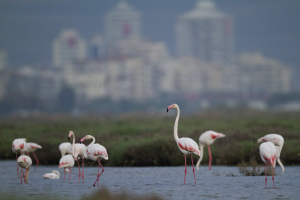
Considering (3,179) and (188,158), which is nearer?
(3,179)

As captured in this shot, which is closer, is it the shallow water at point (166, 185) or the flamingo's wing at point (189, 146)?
the shallow water at point (166, 185)

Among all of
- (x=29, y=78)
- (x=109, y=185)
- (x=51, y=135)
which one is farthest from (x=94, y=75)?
(x=109, y=185)

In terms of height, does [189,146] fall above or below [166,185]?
above

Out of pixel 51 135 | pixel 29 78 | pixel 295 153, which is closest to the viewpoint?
pixel 295 153

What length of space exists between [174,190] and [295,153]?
630 centimetres

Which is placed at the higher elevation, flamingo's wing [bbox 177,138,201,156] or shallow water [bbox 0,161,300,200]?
flamingo's wing [bbox 177,138,201,156]

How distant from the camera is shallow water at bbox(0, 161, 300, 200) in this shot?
42.4 feet

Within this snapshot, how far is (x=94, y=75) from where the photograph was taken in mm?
198500

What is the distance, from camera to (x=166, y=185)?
14562 mm

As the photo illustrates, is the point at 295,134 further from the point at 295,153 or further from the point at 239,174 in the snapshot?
the point at 239,174

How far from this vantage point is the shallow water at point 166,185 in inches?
508

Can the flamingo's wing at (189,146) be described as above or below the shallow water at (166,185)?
above

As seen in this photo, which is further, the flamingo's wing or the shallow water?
the flamingo's wing

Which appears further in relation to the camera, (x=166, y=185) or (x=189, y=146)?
(x=166, y=185)
